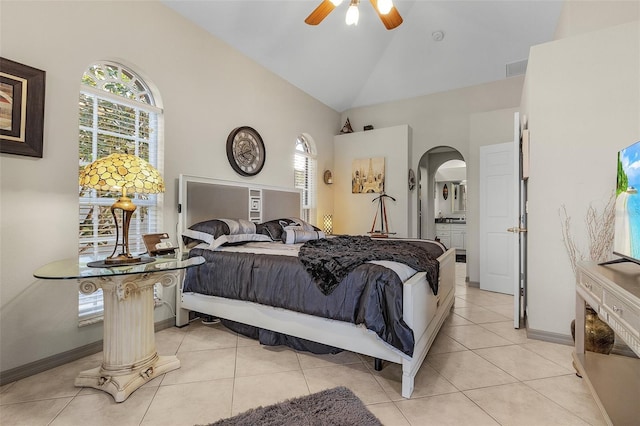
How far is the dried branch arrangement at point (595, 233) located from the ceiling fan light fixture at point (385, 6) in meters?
2.21

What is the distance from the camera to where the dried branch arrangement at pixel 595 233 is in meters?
2.41

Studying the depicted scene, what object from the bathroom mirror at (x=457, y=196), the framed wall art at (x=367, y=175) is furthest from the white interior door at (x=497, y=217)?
the bathroom mirror at (x=457, y=196)

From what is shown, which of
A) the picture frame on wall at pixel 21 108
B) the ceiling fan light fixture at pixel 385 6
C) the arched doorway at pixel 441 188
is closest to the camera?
the picture frame on wall at pixel 21 108

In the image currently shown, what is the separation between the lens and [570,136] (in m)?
2.60

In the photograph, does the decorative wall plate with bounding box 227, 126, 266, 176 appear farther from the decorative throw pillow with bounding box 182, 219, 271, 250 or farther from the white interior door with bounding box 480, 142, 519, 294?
the white interior door with bounding box 480, 142, 519, 294

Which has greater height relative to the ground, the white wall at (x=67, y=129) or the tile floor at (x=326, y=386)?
the white wall at (x=67, y=129)

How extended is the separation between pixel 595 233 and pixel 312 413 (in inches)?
103

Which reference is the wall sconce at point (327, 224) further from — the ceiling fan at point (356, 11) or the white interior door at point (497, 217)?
the ceiling fan at point (356, 11)

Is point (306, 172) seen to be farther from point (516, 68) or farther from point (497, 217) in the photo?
point (516, 68)

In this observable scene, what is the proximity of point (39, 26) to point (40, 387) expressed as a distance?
253 centimetres

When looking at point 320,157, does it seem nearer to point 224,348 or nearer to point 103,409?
point 224,348

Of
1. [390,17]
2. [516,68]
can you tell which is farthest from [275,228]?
[516,68]

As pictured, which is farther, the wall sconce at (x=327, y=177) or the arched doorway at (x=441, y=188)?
the arched doorway at (x=441, y=188)

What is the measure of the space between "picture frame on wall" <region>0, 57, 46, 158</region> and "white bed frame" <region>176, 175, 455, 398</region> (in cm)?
116
